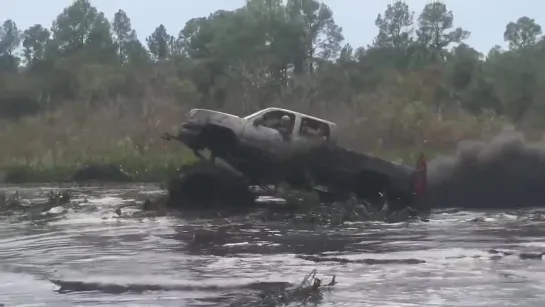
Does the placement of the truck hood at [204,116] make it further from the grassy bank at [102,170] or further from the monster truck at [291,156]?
the grassy bank at [102,170]

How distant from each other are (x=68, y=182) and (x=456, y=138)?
64.6 feet

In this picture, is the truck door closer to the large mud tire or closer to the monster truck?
the monster truck

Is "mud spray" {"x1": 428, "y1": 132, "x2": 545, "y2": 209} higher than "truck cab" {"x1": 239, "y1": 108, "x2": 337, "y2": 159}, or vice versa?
"truck cab" {"x1": 239, "y1": 108, "x2": 337, "y2": 159}

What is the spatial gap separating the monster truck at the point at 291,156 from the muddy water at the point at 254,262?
1.52 metres

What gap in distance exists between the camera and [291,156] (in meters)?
18.4

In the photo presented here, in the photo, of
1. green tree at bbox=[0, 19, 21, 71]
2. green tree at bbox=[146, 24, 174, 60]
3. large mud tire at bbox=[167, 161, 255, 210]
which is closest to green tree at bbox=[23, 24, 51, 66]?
green tree at bbox=[0, 19, 21, 71]

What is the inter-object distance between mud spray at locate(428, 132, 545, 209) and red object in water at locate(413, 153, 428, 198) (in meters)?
2.07

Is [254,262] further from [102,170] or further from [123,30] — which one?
[123,30]

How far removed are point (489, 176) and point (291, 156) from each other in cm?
607

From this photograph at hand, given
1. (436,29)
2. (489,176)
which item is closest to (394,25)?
(436,29)

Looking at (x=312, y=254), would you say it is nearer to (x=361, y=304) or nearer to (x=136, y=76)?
(x=361, y=304)

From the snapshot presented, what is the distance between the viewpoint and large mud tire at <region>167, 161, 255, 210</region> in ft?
62.6

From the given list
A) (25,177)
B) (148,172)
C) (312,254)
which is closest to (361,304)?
(312,254)

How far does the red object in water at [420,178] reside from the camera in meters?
19.0
